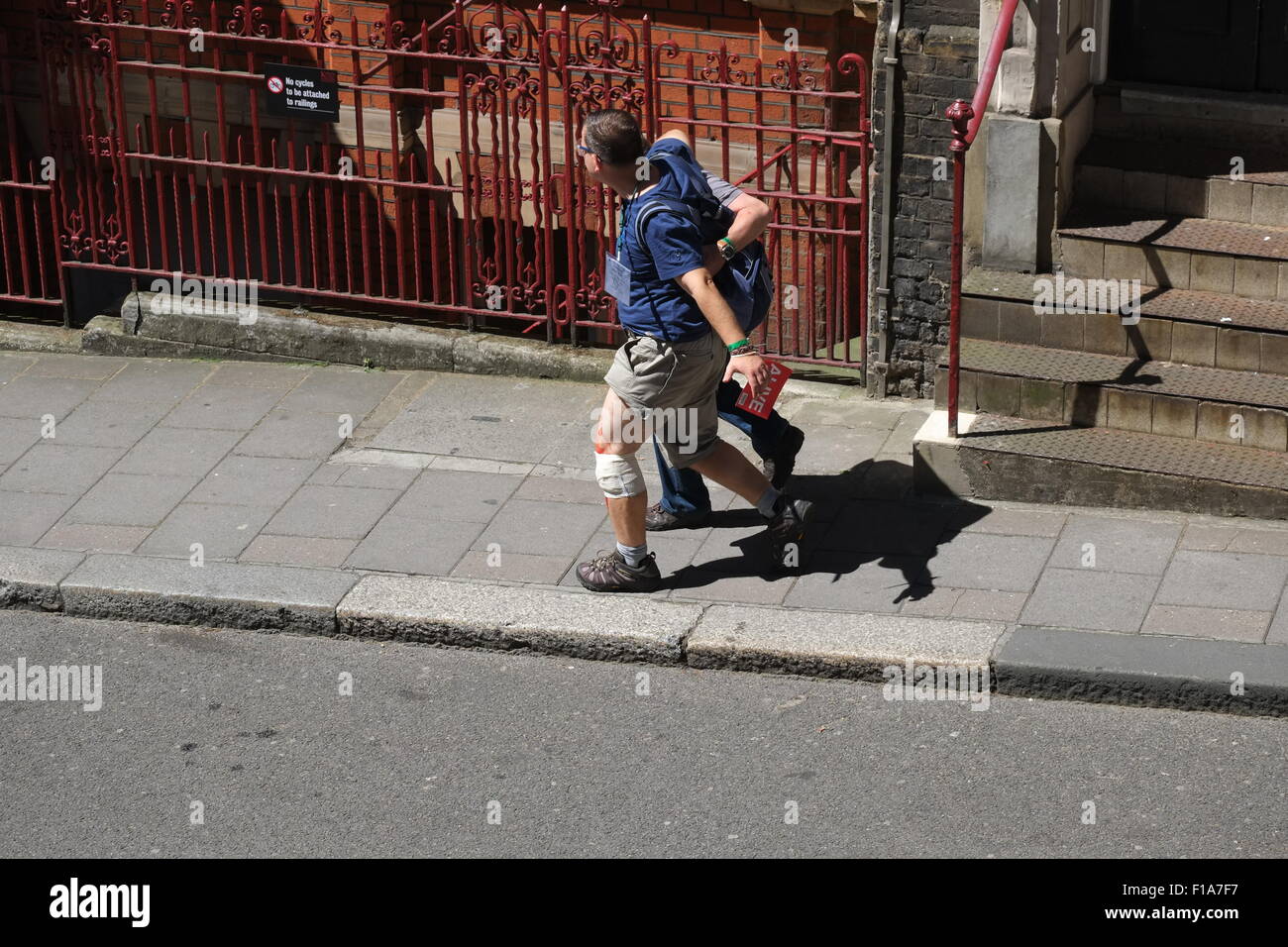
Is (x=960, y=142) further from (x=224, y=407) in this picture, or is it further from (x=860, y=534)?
(x=224, y=407)

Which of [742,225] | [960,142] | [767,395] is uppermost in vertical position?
[960,142]

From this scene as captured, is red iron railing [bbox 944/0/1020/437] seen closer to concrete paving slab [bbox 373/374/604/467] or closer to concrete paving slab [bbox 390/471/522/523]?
concrete paving slab [bbox 373/374/604/467]

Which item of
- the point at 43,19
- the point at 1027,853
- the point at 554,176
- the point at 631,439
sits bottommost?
the point at 1027,853

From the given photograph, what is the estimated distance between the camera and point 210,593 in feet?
21.6

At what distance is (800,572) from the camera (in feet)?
21.6

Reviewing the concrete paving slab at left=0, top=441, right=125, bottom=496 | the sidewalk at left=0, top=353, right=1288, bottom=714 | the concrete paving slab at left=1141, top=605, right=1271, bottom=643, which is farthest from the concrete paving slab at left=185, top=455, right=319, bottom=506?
the concrete paving slab at left=1141, top=605, right=1271, bottom=643

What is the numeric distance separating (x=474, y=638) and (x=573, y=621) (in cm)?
36

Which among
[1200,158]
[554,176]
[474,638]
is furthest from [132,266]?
[1200,158]

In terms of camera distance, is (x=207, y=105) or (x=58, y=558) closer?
(x=58, y=558)

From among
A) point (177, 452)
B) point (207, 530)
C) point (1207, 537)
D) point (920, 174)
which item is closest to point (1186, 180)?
point (920, 174)

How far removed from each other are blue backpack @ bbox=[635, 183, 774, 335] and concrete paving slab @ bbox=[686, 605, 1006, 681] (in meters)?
1.02

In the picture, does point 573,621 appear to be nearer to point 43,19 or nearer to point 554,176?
point 554,176

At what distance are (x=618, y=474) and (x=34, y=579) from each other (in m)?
2.26

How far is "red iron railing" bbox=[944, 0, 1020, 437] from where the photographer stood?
6719mm
